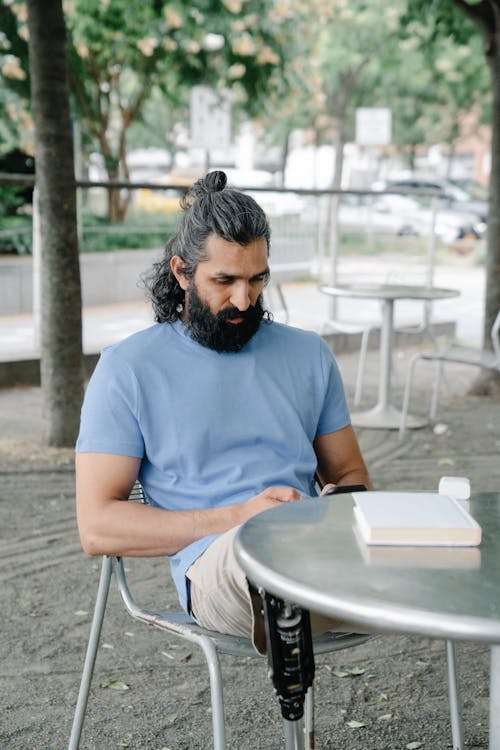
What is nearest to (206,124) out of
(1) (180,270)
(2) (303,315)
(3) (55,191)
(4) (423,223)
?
(2) (303,315)

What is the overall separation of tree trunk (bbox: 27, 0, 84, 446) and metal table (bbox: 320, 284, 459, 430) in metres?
2.21

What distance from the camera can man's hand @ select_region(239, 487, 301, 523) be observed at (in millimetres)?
2377

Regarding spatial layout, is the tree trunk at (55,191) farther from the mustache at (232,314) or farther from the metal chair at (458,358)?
the mustache at (232,314)

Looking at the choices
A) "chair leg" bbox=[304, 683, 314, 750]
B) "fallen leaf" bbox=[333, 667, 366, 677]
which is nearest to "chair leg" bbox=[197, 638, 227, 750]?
"chair leg" bbox=[304, 683, 314, 750]

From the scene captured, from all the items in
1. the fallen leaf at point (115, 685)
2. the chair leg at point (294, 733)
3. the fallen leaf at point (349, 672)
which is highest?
the chair leg at point (294, 733)

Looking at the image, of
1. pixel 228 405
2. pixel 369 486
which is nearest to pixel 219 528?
pixel 228 405

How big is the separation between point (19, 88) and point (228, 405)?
11.6 meters

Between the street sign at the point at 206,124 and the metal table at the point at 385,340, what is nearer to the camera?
the metal table at the point at 385,340

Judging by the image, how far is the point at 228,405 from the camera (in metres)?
2.60

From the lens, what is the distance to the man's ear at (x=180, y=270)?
8.98 ft

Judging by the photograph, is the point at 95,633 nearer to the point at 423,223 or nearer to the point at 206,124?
the point at 206,124

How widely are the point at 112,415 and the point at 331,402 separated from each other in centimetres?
59

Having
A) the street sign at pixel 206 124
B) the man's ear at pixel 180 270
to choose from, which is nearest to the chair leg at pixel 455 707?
the man's ear at pixel 180 270

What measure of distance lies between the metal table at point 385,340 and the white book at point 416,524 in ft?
18.3
